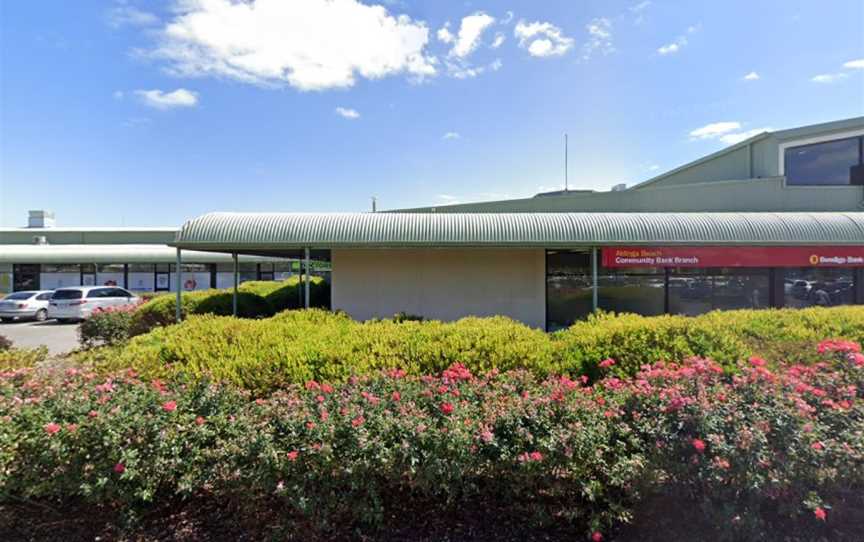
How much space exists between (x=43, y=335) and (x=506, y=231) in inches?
708

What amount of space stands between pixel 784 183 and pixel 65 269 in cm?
3574

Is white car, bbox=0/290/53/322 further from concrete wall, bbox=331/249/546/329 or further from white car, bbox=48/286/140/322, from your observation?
concrete wall, bbox=331/249/546/329

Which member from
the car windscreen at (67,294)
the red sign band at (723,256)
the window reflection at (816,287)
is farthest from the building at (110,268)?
the window reflection at (816,287)

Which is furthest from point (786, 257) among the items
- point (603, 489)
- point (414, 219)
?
point (603, 489)

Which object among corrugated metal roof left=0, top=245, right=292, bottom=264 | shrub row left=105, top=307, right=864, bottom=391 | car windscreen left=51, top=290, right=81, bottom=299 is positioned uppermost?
corrugated metal roof left=0, top=245, right=292, bottom=264

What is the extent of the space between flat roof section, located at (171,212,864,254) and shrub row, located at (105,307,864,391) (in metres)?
4.07

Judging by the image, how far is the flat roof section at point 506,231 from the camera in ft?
30.8

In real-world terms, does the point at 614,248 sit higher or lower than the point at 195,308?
higher

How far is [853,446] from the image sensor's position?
263 centimetres

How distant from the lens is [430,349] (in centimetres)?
467

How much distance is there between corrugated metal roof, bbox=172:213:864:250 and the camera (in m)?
9.39

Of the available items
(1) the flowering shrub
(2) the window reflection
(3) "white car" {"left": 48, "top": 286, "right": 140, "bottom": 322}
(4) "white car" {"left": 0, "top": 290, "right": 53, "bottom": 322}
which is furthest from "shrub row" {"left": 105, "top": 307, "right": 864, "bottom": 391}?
(4) "white car" {"left": 0, "top": 290, "right": 53, "bottom": 322}

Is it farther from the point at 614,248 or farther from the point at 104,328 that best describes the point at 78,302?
the point at 614,248

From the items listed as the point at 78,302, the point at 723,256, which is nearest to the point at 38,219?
the point at 78,302
